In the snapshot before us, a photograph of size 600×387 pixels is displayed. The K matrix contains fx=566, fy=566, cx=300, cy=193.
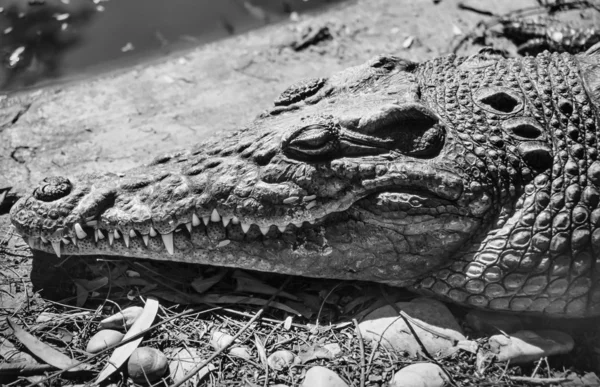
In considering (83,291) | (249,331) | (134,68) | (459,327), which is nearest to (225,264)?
(249,331)

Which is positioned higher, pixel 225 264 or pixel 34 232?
pixel 34 232

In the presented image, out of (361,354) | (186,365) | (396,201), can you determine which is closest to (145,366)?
(186,365)

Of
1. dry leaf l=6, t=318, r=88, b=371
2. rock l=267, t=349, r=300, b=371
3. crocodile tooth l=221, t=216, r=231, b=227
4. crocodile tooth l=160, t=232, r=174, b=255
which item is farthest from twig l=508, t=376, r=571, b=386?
dry leaf l=6, t=318, r=88, b=371

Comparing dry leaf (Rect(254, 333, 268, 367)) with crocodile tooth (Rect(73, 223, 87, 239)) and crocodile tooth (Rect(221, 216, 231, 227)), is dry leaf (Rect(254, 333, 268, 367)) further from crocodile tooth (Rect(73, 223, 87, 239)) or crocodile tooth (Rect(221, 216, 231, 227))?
crocodile tooth (Rect(73, 223, 87, 239))

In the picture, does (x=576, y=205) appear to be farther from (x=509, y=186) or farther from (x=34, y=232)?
(x=34, y=232)

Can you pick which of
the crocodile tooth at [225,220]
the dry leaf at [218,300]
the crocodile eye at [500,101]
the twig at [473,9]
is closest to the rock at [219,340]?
the dry leaf at [218,300]

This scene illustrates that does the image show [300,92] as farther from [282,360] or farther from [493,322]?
[493,322]

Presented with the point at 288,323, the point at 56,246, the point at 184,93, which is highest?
the point at 56,246
